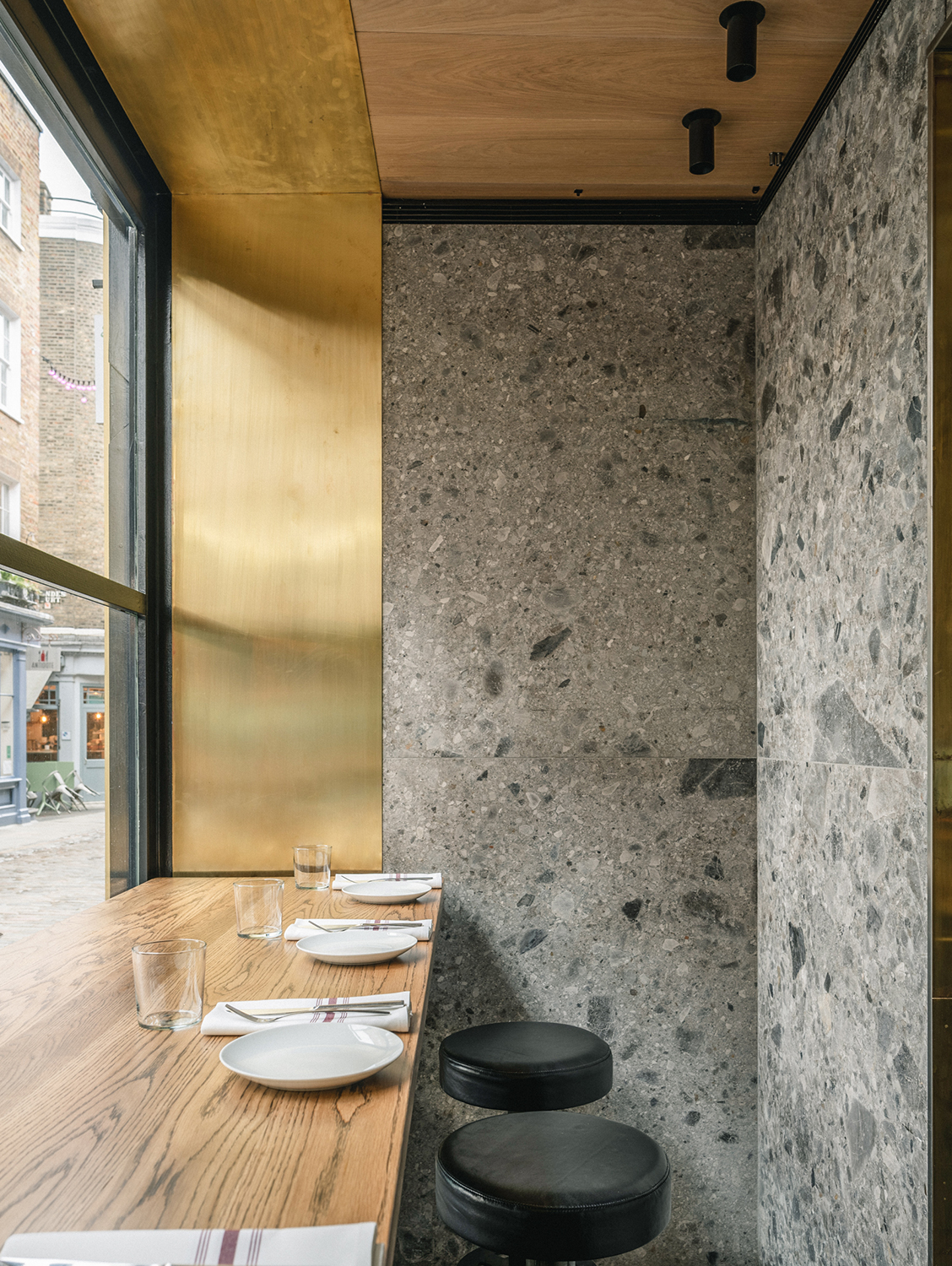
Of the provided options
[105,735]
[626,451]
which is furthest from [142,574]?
[626,451]

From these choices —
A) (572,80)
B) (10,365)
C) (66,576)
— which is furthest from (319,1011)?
(572,80)

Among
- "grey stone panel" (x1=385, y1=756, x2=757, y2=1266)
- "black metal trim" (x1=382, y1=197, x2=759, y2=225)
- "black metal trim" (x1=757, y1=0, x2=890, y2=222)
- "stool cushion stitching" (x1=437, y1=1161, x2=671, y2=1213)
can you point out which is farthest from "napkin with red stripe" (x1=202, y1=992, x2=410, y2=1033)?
"black metal trim" (x1=382, y1=197, x2=759, y2=225)

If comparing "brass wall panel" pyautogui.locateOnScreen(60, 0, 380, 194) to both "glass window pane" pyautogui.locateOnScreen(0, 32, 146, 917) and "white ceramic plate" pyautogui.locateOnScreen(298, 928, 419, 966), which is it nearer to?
"glass window pane" pyautogui.locateOnScreen(0, 32, 146, 917)

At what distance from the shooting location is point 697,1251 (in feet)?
7.96

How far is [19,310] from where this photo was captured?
6.09 feet

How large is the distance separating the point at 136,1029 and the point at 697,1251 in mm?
1896

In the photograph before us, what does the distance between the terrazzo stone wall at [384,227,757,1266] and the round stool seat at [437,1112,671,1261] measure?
95 centimetres

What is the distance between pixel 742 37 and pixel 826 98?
14.7 inches

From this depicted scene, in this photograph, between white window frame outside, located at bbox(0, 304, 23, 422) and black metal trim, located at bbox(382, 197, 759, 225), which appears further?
black metal trim, located at bbox(382, 197, 759, 225)

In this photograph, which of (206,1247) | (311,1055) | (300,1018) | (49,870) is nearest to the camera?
(206,1247)

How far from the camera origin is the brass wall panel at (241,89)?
192cm

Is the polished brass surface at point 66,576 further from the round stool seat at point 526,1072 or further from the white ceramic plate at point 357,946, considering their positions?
the round stool seat at point 526,1072

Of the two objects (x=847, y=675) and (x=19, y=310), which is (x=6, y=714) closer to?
(x=19, y=310)

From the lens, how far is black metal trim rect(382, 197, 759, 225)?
2578mm
